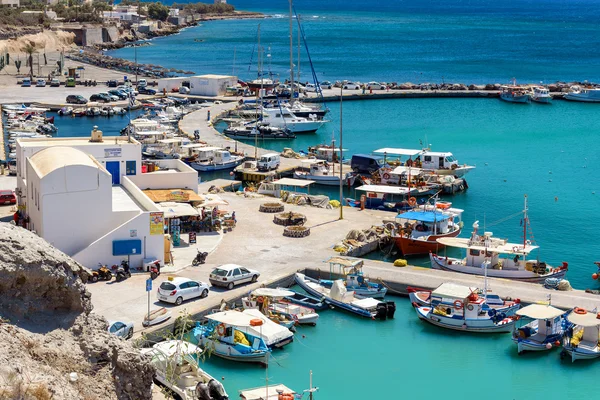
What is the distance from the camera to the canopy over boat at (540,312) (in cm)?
3441

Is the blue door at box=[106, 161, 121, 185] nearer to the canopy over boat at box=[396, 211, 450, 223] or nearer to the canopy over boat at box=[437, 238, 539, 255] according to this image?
the canopy over boat at box=[396, 211, 450, 223]

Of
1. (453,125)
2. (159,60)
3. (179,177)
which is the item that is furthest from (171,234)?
(159,60)

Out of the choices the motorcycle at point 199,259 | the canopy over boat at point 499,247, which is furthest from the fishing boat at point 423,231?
the motorcycle at point 199,259

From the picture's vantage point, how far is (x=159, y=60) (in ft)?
578

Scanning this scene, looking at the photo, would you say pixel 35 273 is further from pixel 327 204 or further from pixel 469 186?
pixel 469 186

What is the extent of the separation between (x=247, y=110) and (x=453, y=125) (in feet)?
78.1

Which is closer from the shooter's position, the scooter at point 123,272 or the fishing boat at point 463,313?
the fishing boat at point 463,313

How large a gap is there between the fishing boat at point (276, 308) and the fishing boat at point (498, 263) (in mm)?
10118

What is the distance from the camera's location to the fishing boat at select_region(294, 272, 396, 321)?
37844 millimetres

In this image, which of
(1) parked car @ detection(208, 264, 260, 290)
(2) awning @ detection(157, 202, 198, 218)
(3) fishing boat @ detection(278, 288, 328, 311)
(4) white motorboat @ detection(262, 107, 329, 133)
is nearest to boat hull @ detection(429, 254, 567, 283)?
(3) fishing boat @ detection(278, 288, 328, 311)

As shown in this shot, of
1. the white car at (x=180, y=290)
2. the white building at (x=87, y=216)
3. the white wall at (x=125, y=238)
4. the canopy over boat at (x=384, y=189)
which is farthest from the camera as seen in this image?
the canopy over boat at (x=384, y=189)

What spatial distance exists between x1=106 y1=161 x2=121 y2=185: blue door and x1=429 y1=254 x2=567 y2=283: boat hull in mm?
17608

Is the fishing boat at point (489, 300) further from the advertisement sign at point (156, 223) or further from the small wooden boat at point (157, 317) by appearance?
the advertisement sign at point (156, 223)

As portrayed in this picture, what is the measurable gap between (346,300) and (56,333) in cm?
2503
